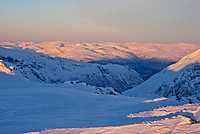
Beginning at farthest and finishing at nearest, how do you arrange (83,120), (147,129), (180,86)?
1. (180,86)
2. (83,120)
3. (147,129)

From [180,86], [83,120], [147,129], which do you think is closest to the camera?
[147,129]

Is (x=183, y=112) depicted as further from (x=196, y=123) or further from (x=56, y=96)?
(x=56, y=96)

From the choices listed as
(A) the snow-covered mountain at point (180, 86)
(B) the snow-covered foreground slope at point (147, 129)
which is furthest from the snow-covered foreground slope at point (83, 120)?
(A) the snow-covered mountain at point (180, 86)

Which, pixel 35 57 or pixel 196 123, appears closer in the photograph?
pixel 196 123

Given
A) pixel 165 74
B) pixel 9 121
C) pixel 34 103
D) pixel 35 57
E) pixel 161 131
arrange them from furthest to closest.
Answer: pixel 35 57 → pixel 165 74 → pixel 34 103 → pixel 9 121 → pixel 161 131

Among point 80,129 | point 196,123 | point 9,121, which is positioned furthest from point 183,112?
point 9,121

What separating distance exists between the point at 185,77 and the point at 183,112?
46.7 metres

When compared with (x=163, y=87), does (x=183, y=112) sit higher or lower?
higher

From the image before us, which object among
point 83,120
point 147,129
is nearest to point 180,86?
point 83,120

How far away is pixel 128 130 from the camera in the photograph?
695 centimetres

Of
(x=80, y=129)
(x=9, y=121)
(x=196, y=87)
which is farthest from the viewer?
(x=196, y=87)

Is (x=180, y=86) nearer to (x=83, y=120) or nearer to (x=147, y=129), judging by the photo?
(x=83, y=120)

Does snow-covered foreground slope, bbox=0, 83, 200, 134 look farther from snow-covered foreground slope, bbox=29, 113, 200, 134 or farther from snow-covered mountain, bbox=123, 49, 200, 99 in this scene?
snow-covered mountain, bbox=123, 49, 200, 99

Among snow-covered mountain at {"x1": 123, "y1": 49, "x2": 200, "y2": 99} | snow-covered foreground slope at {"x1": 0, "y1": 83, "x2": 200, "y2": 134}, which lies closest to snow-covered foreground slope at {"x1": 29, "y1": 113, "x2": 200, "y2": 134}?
snow-covered foreground slope at {"x1": 0, "y1": 83, "x2": 200, "y2": 134}
